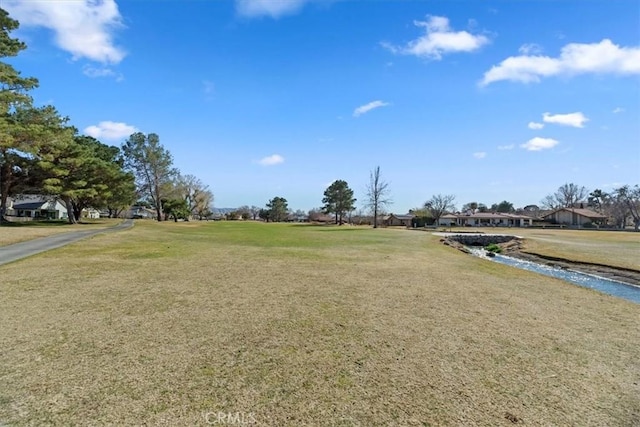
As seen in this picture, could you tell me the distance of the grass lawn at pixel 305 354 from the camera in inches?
134

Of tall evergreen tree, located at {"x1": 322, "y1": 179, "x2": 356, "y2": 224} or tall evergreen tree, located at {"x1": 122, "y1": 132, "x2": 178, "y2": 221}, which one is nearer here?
tall evergreen tree, located at {"x1": 122, "y1": 132, "x2": 178, "y2": 221}

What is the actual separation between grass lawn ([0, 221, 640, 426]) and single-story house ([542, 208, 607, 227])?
80.8 meters

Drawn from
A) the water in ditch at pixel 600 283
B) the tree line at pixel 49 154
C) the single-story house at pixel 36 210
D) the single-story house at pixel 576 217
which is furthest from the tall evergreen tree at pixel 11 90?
the single-story house at pixel 576 217

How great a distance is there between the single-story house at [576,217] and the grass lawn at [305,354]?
80779 mm

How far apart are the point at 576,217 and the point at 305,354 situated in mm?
90487

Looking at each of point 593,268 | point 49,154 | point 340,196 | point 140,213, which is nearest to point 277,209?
point 340,196

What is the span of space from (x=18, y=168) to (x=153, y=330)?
38.0m

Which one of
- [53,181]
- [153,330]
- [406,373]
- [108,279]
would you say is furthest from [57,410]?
[53,181]

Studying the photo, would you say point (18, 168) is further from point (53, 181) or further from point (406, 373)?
point (406, 373)

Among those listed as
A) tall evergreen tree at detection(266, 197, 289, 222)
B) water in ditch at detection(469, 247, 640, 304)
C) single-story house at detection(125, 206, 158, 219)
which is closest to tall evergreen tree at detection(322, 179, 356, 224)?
tall evergreen tree at detection(266, 197, 289, 222)

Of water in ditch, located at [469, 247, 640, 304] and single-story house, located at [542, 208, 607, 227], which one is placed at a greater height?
single-story house, located at [542, 208, 607, 227]

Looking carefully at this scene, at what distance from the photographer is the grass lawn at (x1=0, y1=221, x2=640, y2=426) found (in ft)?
11.2

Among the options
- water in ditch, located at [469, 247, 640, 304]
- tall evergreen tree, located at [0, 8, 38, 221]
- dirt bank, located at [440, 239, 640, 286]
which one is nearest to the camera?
water in ditch, located at [469, 247, 640, 304]

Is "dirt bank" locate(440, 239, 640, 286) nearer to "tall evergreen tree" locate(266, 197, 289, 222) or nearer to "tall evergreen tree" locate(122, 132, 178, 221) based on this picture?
"tall evergreen tree" locate(122, 132, 178, 221)
